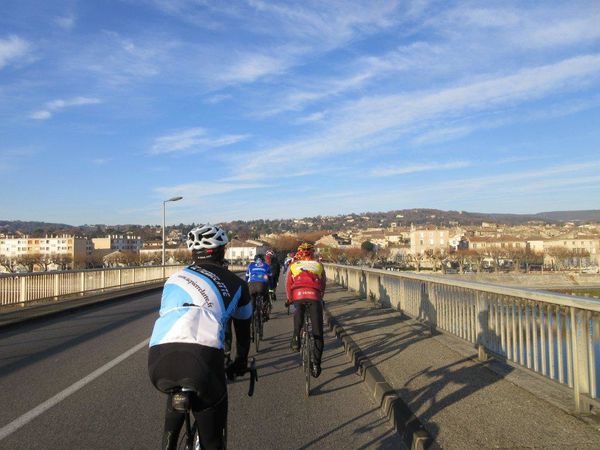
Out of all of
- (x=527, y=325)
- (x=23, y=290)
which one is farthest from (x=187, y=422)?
(x=23, y=290)

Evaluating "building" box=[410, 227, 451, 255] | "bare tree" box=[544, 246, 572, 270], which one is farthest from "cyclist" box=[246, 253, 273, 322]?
"building" box=[410, 227, 451, 255]

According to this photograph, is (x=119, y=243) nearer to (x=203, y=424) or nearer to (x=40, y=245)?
(x=40, y=245)

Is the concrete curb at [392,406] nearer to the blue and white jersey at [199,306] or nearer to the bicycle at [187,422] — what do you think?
the bicycle at [187,422]

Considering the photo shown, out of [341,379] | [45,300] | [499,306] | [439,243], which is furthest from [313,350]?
[439,243]

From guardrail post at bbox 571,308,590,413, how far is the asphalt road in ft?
5.74

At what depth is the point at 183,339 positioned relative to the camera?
2.88m

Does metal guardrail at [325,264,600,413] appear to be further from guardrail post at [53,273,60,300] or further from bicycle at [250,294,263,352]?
guardrail post at [53,273,60,300]

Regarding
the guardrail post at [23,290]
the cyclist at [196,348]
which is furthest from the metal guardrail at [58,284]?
the cyclist at [196,348]

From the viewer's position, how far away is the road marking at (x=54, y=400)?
5215 millimetres

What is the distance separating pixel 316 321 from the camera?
7316mm

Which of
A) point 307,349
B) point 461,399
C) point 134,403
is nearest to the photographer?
point 461,399

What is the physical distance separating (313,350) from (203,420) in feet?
13.8

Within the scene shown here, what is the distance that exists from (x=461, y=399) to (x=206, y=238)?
367 cm

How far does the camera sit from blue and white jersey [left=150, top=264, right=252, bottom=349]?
291 cm
